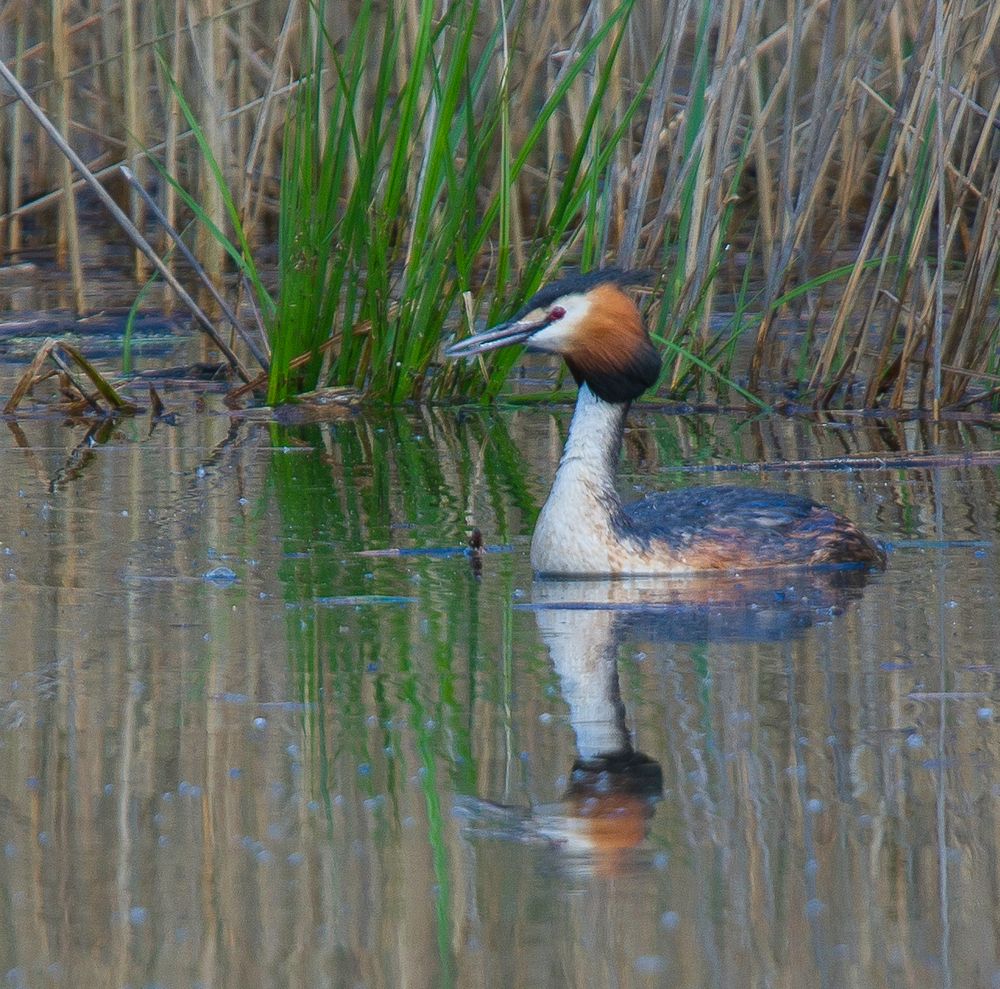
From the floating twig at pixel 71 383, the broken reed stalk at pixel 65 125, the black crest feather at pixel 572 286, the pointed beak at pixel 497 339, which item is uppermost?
the broken reed stalk at pixel 65 125

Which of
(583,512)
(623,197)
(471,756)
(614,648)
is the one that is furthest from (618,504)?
(623,197)

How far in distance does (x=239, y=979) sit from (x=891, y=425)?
5.56m

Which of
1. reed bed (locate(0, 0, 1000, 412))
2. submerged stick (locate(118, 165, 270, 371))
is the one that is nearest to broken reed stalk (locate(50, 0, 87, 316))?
reed bed (locate(0, 0, 1000, 412))

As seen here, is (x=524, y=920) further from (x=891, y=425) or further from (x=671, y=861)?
(x=891, y=425)

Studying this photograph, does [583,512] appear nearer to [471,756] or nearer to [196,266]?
[471,756]

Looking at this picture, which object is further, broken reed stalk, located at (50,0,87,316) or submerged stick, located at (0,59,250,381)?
broken reed stalk, located at (50,0,87,316)

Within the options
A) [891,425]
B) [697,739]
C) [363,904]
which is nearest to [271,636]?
[697,739]

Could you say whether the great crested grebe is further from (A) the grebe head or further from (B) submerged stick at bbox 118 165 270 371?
(B) submerged stick at bbox 118 165 270 371

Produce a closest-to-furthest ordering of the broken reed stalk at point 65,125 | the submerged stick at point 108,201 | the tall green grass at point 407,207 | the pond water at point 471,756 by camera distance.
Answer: the pond water at point 471,756
the tall green grass at point 407,207
the submerged stick at point 108,201
the broken reed stalk at point 65,125

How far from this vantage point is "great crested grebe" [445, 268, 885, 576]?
546 centimetres

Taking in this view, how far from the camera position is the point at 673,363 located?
8.39 m

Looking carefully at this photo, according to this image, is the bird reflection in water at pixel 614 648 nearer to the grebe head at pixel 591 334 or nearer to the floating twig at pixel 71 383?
the grebe head at pixel 591 334

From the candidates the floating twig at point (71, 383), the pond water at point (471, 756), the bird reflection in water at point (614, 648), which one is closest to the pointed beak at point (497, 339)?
the pond water at point (471, 756)

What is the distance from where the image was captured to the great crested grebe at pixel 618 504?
215 inches
